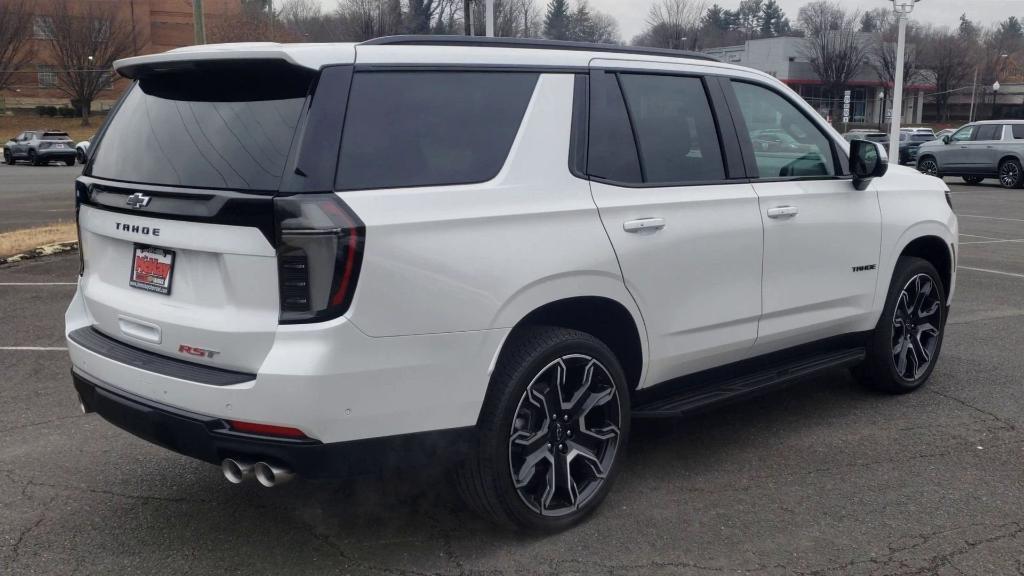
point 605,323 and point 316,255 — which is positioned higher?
point 316,255

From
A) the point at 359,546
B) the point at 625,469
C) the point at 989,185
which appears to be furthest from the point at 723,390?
the point at 989,185

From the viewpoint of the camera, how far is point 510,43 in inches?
154

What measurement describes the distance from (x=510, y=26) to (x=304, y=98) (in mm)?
39019

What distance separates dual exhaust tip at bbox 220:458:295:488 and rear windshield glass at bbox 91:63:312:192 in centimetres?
94

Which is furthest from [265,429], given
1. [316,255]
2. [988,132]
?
[988,132]

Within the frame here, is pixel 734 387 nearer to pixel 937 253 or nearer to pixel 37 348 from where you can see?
pixel 937 253

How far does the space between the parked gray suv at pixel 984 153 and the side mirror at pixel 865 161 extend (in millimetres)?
22520

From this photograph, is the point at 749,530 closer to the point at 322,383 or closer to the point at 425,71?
the point at 322,383

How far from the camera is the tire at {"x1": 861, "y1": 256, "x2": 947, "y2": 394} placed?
5.54 metres

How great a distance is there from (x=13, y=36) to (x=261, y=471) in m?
73.6

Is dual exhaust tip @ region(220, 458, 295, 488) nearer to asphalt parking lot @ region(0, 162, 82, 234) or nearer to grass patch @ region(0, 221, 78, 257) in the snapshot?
grass patch @ region(0, 221, 78, 257)

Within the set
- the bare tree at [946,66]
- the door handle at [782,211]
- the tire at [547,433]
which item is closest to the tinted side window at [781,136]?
the door handle at [782,211]

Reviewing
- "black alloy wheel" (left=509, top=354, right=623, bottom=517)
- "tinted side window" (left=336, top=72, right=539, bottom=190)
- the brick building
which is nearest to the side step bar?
"black alloy wheel" (left=509, top=354, right=623, bottom=517)

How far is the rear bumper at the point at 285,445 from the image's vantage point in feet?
10.5
